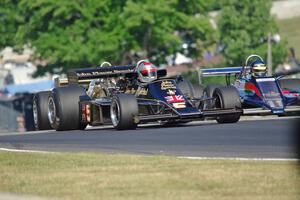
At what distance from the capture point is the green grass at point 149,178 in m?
11.8

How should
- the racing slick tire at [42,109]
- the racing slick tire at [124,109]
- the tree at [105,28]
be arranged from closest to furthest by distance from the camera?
the racing slick tire at [124,109] < the racing slick tire at [42,109] < the tree at [105,28]

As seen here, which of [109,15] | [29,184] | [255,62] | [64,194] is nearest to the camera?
[64,194]

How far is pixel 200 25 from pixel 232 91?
39.5m

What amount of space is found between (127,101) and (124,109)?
171 millimetres

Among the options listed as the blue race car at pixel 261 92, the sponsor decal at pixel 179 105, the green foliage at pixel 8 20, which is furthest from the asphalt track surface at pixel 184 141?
the green foliage at pixel 8 20

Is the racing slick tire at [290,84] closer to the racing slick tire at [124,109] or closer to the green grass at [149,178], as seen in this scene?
the racing slick tire at [124,109]

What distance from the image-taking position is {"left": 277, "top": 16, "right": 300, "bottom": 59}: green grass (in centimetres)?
11181

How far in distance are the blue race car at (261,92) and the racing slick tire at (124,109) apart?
3.14 m

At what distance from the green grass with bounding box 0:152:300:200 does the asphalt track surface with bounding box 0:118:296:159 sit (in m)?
1.28

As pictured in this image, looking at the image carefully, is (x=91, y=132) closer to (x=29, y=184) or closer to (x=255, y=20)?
(x=29, y=184)

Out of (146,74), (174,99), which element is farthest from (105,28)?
(174,99)

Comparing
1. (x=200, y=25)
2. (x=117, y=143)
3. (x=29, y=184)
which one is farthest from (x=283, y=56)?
(x=29, y=184)

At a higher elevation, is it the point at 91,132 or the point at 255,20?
the point at 255,20

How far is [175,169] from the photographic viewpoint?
545 inches
